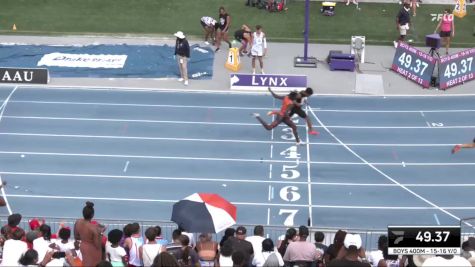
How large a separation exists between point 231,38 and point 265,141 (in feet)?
23.7

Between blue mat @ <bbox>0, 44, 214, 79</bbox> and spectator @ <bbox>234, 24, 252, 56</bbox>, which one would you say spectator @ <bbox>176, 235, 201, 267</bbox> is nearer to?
blue mat @ <bbox>0, 44, 214, 79</bbox>

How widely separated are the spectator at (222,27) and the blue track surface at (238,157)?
3.07 metres

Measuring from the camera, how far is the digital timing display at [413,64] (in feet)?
83.4

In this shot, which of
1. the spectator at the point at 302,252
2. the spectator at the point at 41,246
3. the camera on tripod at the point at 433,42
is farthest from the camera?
the camera on tripod at the point at 433,42

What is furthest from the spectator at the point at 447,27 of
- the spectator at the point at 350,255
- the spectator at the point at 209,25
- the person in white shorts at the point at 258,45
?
the spectator at the point at 350,255

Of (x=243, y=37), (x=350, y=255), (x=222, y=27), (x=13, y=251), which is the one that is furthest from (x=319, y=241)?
(x=222, y=27)

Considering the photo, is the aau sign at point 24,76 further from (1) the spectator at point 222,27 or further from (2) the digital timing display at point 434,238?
(2) the digital timing display at point 434,238

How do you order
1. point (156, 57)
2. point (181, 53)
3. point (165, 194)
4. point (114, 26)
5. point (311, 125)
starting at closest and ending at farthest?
point (165, 194) < point (311, 125) < point (181, 53) < point (156, 57) < point (114, 26)

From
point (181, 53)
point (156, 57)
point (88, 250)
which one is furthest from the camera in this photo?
point (156, 57)

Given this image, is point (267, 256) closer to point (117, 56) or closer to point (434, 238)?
point (434, 238)

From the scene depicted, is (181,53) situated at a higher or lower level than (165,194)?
higher

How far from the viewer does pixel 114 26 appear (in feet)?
97.6

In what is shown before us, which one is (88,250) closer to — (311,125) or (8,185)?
(8,185)

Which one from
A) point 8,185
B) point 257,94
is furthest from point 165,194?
point 257,94
